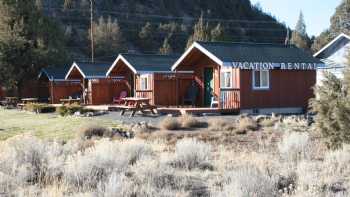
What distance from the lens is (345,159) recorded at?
32.3 ft

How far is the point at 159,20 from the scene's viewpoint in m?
Answer: 106

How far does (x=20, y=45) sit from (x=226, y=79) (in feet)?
83.2

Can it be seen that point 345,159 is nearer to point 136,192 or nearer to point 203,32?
point 136,192

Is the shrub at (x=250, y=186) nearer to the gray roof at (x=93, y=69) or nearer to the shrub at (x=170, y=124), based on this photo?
the shrub at (x=170, y=124)

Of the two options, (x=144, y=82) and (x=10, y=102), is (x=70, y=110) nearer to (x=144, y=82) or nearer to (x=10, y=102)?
(x=144, y=82)

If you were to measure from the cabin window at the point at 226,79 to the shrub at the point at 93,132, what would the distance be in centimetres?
960

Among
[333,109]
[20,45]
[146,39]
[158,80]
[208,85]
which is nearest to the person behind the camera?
[333,109]

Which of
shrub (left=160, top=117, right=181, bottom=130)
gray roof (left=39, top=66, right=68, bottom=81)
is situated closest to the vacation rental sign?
shrub (left=160, top=117, right=181, bottom=130)

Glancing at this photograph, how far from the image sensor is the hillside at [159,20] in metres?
88.6

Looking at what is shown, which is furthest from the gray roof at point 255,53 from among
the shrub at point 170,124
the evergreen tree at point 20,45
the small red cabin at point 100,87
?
the evergreen tree at point 20,45

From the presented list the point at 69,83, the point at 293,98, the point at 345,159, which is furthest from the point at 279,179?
the point at 69,83

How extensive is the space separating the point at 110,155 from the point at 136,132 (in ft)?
23.0

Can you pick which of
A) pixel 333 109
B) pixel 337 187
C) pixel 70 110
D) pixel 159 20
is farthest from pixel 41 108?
pixel 159 20

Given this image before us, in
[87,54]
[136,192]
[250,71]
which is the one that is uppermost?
[87,54]
